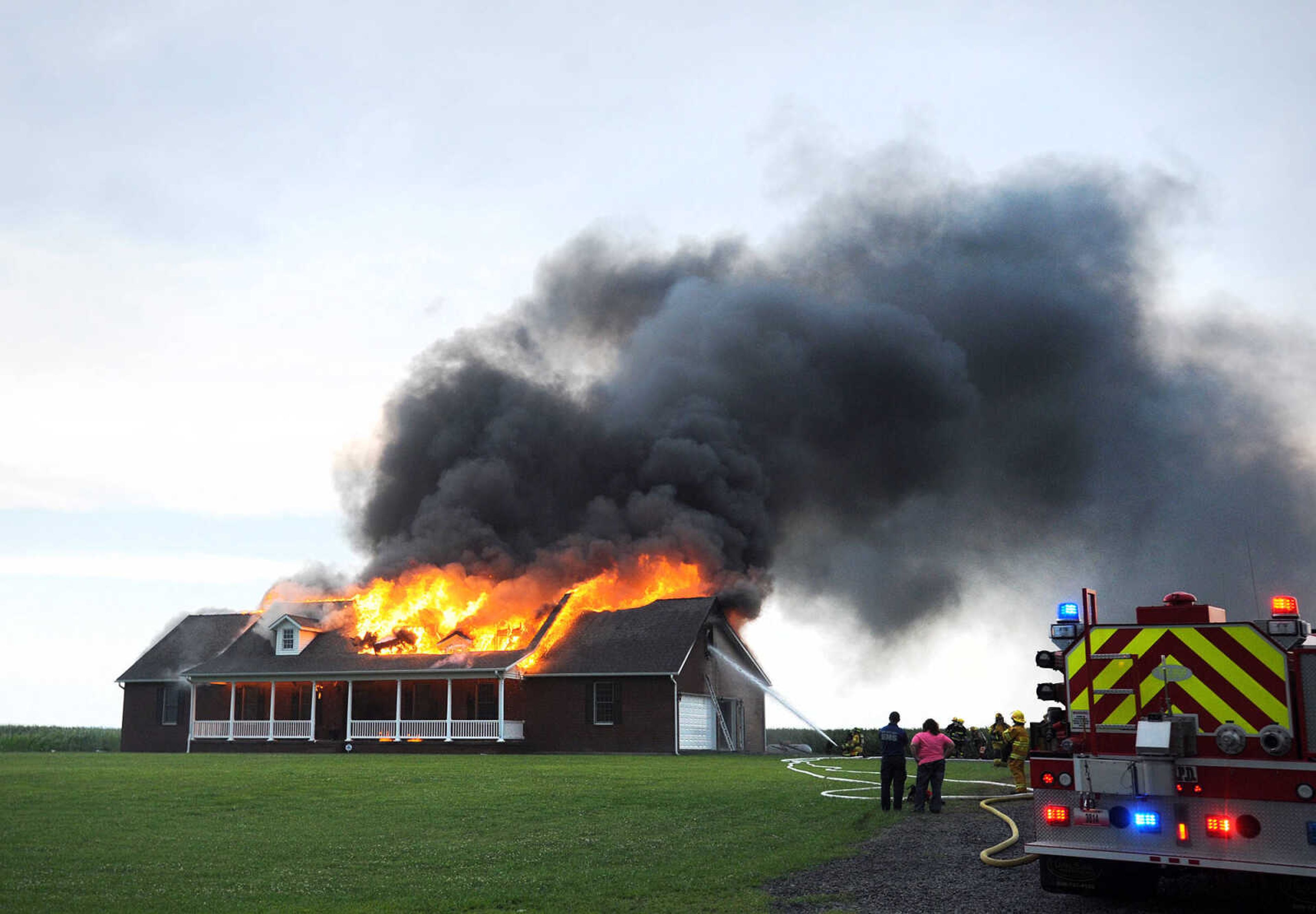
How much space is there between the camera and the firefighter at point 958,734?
104 feet

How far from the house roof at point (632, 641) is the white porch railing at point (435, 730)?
194 cm

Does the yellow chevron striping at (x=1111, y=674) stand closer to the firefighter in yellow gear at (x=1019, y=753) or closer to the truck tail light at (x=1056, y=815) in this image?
the truck tail light at (x=1056, y=815)

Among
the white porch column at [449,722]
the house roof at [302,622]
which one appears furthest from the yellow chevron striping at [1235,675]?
the house roof at [302,622]

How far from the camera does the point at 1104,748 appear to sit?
841 centimetres

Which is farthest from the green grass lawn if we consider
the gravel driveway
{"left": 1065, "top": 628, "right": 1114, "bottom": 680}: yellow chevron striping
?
{"left": 1065, "top": 628, "right": 1114, "bottom": 680}: yellow chevron striping

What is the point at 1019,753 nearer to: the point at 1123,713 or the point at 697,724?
the point at 1123,713

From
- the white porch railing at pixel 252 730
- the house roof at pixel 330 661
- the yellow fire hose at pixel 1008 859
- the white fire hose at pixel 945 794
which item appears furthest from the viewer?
the white porch railing at pixel 252 730

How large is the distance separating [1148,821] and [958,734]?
83.9 feet

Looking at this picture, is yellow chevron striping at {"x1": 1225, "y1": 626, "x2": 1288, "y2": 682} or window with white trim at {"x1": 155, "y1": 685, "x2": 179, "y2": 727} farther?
window with white trim at {"x1": 155, "y1": 685, "x2": 179, "y2": 727}

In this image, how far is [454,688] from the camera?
39188 millimetres

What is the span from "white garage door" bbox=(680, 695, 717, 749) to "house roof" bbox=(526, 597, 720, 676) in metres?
1.61

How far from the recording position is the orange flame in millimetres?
40625

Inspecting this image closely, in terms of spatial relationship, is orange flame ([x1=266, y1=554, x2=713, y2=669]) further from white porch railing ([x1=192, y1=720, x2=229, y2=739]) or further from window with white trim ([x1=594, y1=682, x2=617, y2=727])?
white porch railing ([x1=192, y1=720, x2=229, y2=739])

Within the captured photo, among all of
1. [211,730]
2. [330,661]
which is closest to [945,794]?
[330,661]
